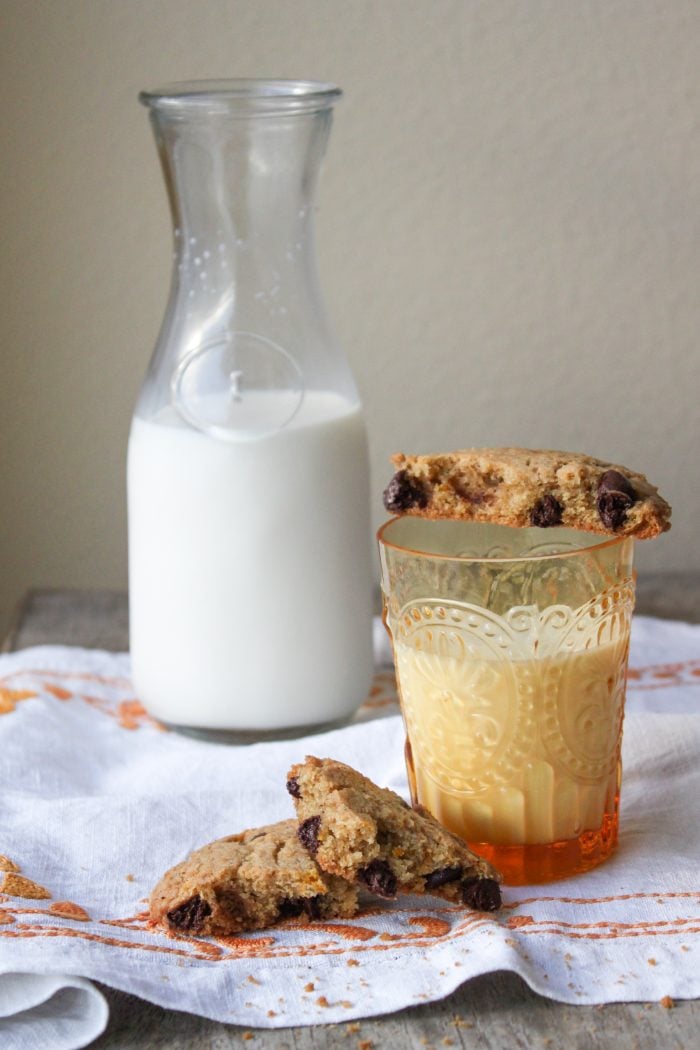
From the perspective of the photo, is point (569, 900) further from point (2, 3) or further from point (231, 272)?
point (2, 3)

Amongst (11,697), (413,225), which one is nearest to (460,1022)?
(11,697)

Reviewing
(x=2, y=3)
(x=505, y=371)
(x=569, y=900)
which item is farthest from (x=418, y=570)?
(x=2, y=3)

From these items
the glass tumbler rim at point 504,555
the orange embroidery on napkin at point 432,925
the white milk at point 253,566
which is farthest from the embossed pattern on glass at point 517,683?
the white milk at point 253,566

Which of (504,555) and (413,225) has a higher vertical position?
(413,225)

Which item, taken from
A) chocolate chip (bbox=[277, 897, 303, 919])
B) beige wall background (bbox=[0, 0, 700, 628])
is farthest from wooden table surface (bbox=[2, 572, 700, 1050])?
beige wall background (bbox=[0, 0, 700, 628])

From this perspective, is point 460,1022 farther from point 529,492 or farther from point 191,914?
point 529,492

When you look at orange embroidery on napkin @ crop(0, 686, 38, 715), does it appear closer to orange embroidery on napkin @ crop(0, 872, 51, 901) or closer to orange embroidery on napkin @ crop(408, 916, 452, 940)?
orange embroidery on napkin @ crop(0, 872, 51, 901)

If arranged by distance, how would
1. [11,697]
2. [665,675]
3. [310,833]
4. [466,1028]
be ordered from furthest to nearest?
1. [665,675]
2. [11,697]
3. [310,833]
4. [466,1028]
